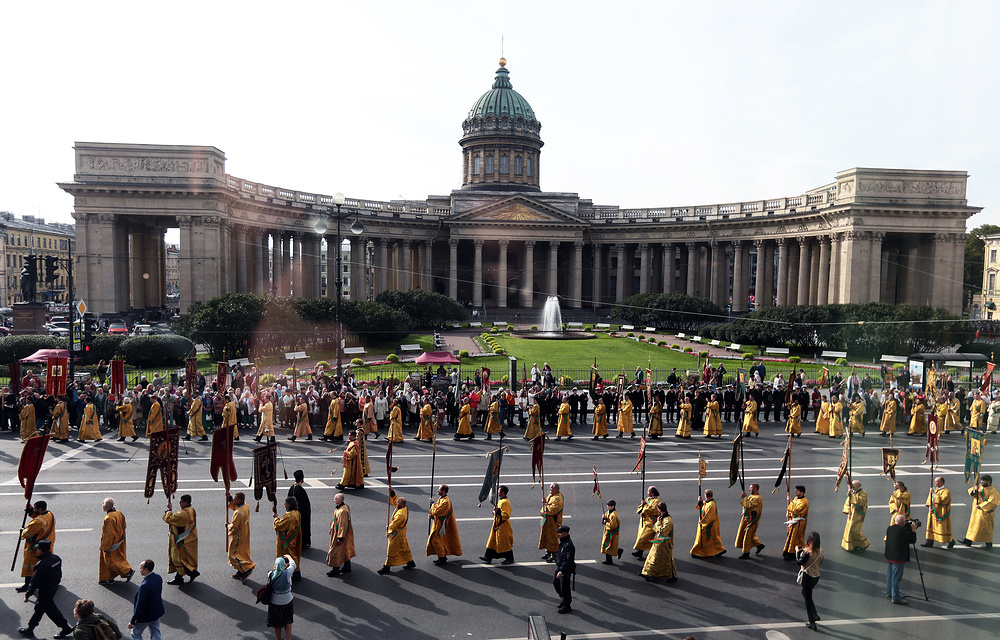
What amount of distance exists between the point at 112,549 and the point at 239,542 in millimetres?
1914

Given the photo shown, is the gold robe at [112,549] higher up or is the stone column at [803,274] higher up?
the stone column at [803,274]

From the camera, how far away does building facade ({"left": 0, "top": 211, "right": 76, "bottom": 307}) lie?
91.1m

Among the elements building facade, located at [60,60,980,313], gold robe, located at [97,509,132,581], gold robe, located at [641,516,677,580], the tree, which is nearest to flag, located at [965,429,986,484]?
gold robe, located at [641,516,677,580]

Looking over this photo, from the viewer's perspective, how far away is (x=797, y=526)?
12.4 m

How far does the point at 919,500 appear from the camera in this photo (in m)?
16.0

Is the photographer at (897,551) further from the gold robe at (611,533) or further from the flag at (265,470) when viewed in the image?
the flag at (265,470)

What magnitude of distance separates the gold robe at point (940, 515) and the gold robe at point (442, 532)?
30.3ft

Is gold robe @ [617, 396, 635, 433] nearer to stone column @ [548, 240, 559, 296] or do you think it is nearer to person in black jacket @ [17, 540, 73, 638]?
person in black jacket @ [17, 540, 73, 638]

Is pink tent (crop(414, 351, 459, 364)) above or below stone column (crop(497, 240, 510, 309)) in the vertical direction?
below

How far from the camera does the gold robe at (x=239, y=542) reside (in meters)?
11.1

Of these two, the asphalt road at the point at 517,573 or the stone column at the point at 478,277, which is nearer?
the asphalt road at the point at 517,573

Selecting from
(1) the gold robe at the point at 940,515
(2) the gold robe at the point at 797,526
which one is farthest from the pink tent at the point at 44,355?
(1) the gold robe at the point at 940,515

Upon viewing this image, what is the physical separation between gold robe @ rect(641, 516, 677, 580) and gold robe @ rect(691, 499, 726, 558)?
3.78 ft

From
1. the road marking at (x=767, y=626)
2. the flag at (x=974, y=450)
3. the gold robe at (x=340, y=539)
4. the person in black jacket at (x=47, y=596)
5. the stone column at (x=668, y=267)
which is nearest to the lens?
the person in black jacket at (x=47, y=596)
